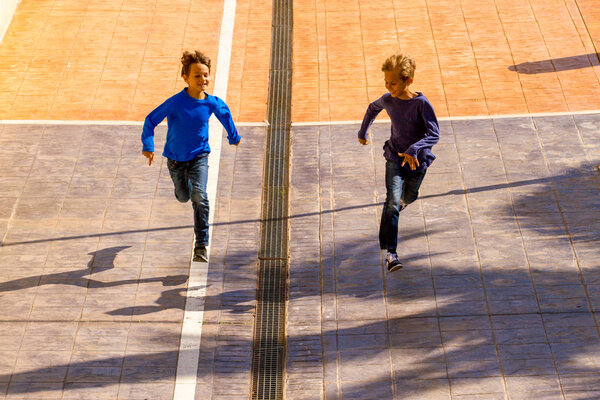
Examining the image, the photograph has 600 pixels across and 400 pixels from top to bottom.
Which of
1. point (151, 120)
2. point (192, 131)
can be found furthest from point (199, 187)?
point (151, 120)

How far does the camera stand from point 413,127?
737cm

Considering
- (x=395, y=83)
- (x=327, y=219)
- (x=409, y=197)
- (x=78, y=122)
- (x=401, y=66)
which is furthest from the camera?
(x=78, y=122)

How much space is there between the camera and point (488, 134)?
9.80 meters

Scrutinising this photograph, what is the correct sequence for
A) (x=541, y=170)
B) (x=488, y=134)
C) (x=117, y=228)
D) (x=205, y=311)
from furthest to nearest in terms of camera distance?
1. (x=488, y=134)
2. (x=541, y=170)
3. (x=117, y=228)
4. (x=205, y=311)

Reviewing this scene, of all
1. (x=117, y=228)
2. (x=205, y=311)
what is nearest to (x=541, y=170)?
(x=205, y=311)

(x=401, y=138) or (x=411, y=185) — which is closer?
(x=401, y=138)

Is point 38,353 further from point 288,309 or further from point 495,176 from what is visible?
point 495,176

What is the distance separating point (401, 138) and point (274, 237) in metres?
1.93

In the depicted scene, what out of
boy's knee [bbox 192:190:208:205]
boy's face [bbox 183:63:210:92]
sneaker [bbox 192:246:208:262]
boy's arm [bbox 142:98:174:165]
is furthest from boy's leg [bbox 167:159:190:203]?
boy's face [bbox 183:63:210:92]

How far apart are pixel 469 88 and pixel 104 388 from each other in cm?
645

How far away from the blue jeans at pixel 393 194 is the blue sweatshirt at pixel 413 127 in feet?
0.34

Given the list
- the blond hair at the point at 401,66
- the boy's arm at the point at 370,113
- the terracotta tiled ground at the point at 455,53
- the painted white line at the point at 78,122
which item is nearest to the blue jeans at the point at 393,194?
the boy's arm at the point at 370,113

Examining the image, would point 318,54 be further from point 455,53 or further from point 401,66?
point 401,66

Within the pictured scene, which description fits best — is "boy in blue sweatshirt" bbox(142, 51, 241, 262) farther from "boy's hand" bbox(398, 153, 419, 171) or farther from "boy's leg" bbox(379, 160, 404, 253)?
"boy's hand" bbox(398, 153, 419, 171)
